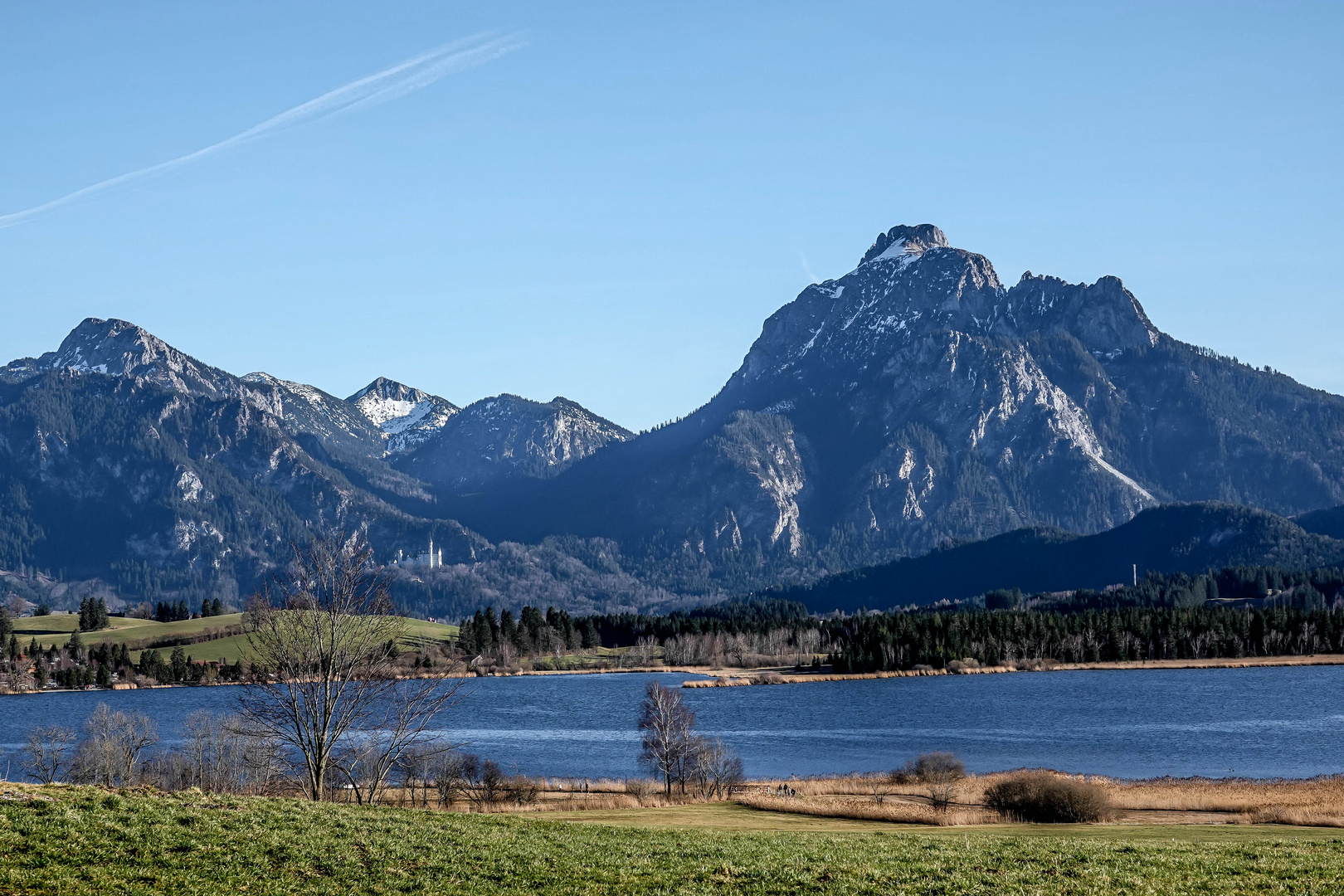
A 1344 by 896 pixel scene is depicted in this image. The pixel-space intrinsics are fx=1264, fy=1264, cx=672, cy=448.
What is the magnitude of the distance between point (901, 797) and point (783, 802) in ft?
28.7

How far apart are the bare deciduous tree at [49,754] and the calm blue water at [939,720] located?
2018 centimetres

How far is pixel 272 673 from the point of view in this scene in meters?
51.6

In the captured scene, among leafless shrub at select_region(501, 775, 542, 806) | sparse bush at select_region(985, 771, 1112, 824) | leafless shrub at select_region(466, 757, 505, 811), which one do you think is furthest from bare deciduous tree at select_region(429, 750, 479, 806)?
sparse bush at select_region(985, 771, 1112, 824)

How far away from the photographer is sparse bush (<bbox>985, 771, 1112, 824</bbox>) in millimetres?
54969

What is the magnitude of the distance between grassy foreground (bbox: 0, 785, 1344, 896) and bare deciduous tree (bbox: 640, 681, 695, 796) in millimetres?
42324

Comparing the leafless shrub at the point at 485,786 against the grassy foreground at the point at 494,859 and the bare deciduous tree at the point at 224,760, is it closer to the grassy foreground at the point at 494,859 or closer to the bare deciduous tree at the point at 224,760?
the bare deciduous tree at the point at 224,760

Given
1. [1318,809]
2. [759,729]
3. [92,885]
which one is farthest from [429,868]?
[759,729]

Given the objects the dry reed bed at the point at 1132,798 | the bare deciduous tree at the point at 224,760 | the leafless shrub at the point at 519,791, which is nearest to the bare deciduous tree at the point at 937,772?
the dry reed bed at the point at 1132,798

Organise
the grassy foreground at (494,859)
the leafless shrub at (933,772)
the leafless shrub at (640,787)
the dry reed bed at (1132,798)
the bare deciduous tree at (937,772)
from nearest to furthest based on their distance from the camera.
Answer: the grassy foreground at (494,859)
the dry reed bed at (1132,798)
the leafless shrub at (640,787)
the bare deciduous tree at (937,772)
the leafless shrub at (933,772)

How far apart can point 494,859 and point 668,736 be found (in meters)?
50.2

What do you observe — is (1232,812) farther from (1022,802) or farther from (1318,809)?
(1022,802)

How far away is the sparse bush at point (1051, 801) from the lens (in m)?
55.0

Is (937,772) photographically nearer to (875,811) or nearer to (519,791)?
Result: (875,811)

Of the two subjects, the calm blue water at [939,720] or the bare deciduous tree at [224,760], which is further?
the calm blue water at [939,720]
